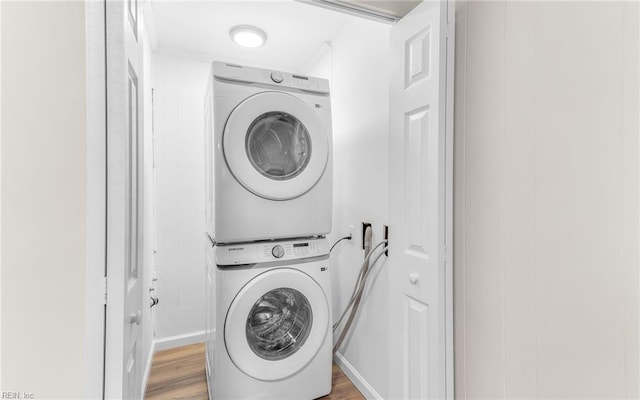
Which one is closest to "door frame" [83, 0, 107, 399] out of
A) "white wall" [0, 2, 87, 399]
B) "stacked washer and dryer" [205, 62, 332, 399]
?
"white wall" [0, 2, 87, 399]

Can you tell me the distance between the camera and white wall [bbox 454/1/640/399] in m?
0.73

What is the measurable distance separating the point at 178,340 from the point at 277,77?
2130mm

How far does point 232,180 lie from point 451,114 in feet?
3.43

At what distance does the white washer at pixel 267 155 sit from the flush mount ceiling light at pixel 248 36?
0.69 meters

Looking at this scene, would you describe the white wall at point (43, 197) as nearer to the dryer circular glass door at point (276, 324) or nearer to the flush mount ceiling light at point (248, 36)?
the dryer circular glass door at point (276, 324)

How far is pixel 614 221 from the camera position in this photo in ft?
2.40

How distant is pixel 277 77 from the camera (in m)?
1.67

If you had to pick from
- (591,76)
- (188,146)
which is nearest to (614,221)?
(591,76)

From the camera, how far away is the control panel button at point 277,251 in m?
1.66

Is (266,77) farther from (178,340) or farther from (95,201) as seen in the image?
(178,340)

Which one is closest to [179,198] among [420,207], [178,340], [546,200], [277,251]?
[178,340]

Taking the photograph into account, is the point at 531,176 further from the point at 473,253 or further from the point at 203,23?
the point at 203,23

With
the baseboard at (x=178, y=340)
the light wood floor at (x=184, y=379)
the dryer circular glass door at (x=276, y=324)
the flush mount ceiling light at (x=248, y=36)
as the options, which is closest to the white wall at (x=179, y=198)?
the baseboard at (x=178, y=340)

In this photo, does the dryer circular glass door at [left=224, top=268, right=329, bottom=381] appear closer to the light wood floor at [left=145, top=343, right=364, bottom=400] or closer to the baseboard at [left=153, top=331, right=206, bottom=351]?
the light wood floor at [left=145, top=343, right=364, bottom=400]
